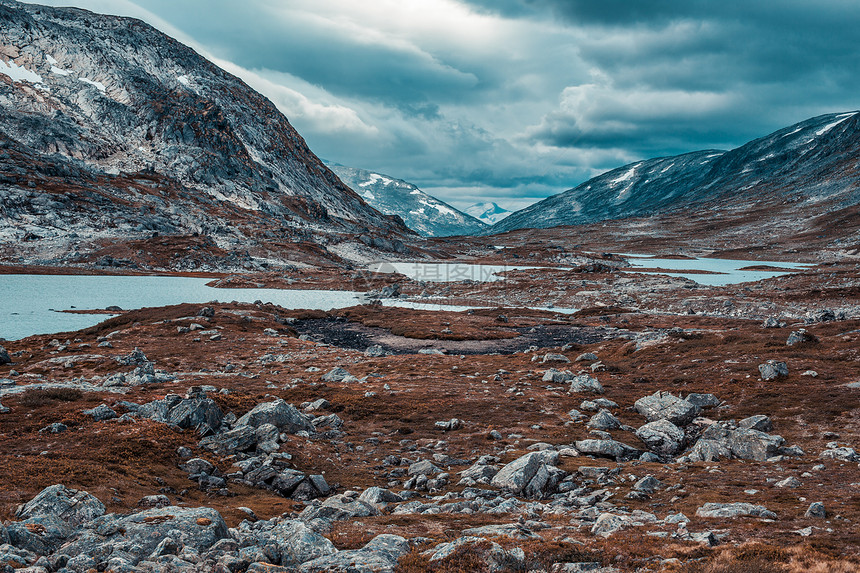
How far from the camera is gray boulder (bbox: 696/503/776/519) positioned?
1559 centimetres

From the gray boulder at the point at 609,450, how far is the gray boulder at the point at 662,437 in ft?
6.42

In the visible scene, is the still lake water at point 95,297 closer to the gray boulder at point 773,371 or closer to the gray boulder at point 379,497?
the gray boulder at point 379,497

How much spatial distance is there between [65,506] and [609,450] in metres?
23.0

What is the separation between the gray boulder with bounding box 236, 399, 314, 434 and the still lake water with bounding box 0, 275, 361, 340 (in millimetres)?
53914

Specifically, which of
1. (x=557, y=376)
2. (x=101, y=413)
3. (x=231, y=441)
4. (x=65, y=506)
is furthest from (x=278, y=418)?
(x=557, y=376)

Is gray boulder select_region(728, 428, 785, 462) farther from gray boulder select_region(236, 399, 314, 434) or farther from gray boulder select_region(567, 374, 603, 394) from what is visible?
gray boulder select_region(236, 399, 314, 434)

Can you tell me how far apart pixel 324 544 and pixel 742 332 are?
52.0 metres

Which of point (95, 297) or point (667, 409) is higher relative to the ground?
point (95, 297)

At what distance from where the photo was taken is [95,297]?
317ft

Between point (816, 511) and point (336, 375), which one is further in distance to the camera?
point (336, 375)

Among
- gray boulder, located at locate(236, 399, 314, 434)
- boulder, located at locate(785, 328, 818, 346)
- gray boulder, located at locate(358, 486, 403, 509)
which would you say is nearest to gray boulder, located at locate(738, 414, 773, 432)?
gray boulder, located at locate(358, 486, 403, 509)

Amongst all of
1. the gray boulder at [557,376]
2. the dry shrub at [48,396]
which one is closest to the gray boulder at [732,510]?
the gray boulder at [557,376]

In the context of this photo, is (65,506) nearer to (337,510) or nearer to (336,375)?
(337,510)

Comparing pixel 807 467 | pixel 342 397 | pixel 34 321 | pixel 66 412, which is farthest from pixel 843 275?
pixel 34 321
